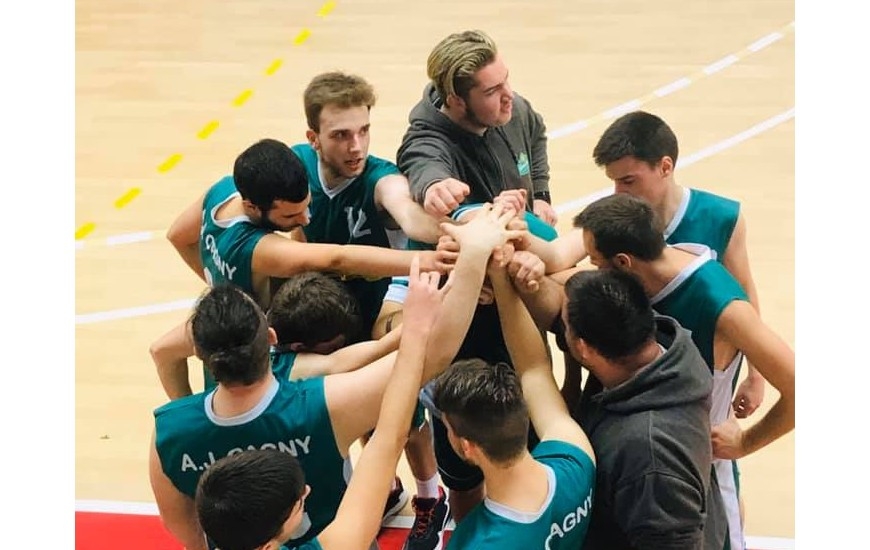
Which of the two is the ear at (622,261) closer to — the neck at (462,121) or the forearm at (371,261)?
the forearm at (371,261)

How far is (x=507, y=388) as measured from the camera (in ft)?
8.34

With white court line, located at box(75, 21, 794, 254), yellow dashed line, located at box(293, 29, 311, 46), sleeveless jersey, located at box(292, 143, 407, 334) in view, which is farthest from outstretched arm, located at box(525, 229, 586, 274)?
yellow dashed line, located at box(293, 29, 311, 46)

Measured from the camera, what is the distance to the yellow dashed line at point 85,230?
22.1 ft

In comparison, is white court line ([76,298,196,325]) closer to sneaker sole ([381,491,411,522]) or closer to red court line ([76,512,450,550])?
red court line ([76,512,450,550])

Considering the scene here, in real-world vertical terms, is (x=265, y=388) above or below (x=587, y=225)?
below

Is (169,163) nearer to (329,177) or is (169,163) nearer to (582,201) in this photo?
(582,201)

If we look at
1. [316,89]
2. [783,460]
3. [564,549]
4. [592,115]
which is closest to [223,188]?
[316,89]

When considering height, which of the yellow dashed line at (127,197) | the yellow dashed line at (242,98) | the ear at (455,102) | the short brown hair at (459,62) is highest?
the short brown hair at (459,62)

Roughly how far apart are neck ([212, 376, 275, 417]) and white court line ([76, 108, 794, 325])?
3.39m

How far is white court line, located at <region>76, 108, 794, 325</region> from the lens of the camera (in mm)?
6023

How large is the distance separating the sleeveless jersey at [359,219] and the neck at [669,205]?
0.94 meters

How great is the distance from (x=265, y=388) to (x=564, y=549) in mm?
908

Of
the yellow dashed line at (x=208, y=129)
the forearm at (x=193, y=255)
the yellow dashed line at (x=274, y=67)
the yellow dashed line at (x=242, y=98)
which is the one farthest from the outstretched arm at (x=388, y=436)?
the yellow dashed line at (x=274, y=67)

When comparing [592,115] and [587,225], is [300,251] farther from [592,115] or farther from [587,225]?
[592,115]
